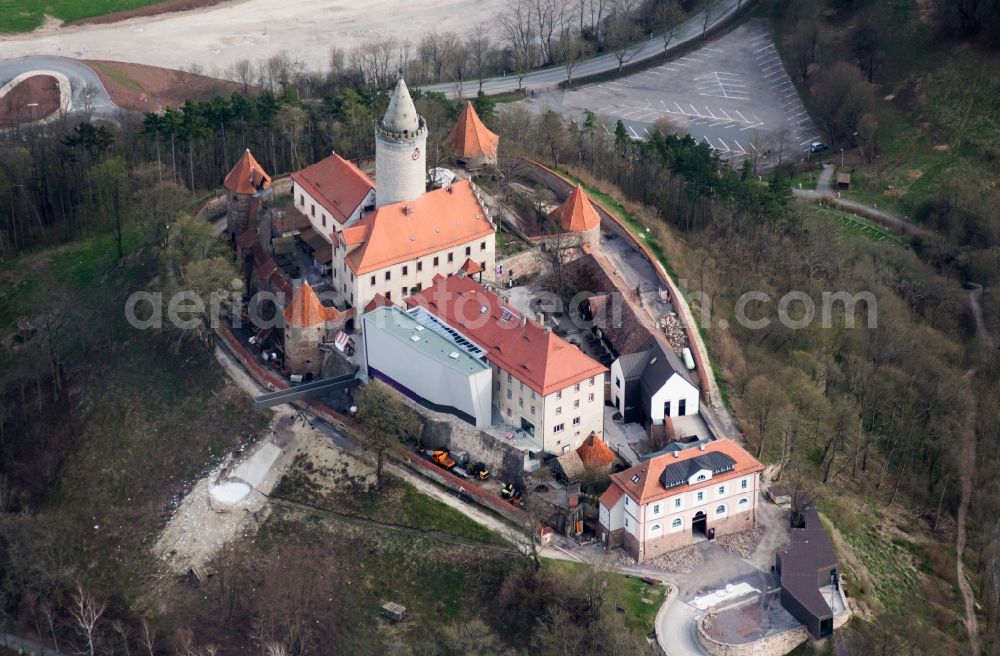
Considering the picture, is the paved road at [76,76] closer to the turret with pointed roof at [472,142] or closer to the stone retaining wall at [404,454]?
the turret with pointed roof at [472,142]

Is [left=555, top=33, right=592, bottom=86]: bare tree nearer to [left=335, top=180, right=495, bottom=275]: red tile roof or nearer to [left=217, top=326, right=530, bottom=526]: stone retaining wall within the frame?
[left=335, top=180, right=495, bottom=275]: red tile roof

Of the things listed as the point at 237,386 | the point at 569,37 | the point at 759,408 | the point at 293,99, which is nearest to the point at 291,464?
the point at 237,386

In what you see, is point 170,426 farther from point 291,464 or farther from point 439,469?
point 439,469

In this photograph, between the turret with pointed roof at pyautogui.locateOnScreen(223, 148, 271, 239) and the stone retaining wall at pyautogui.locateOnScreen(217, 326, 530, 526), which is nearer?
the stone retaining wall at pyautogui.locateOnScreen(217, 326, 530, 526)

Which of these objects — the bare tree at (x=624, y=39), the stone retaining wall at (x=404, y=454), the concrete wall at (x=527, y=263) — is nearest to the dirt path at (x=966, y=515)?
the stone retaining wall at (x=404, y=454)

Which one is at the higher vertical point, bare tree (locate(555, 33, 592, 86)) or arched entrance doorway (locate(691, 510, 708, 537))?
bare tree (locate(555, 33, 592, 86))

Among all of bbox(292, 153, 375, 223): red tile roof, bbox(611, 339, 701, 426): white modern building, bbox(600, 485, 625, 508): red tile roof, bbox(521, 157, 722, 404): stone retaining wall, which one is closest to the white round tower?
bbox(292, 153, 375, 223): red tile roof

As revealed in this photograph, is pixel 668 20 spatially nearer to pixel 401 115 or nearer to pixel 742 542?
pixel 401 115

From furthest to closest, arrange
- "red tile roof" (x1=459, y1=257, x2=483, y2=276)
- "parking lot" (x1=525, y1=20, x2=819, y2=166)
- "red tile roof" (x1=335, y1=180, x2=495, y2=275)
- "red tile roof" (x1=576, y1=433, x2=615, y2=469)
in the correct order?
"parking lot" (x1=525, y1=20, x2=819, y2=166)
"red tile roof" (x1=459, y1=257, x2=483, y2=276)
"red tile roof" (x1=335, y1=180, x2=495, y2=275)
"red tile roof" (x1=576, y1=433, x2=615, y2=469)
